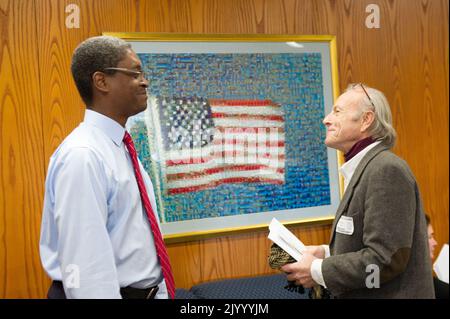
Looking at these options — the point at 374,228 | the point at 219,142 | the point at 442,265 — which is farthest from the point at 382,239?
the point at 442,265

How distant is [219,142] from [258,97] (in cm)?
35

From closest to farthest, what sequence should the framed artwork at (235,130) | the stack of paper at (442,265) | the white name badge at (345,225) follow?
1. the white name badge at (345,225)
2. the framed artwork at (235,130)
3. the stack of paper at (442,265)

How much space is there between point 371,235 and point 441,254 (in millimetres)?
1897

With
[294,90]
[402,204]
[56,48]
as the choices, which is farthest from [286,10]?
[402,204]

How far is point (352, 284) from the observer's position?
1.65m

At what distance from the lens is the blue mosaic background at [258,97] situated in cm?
260

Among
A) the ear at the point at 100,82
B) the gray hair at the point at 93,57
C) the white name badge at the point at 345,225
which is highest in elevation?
the gray hair at the point at 93,57

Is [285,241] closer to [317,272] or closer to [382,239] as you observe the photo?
[317,272]

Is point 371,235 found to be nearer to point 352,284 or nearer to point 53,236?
point 352,284

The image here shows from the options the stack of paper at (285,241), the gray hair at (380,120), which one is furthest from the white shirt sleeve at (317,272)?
the gray hair at (380,120)

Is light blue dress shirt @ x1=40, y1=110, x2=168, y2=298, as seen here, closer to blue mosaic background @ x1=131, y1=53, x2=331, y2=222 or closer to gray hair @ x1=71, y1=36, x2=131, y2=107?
gray hair @ x1=71, y1=36, x2=131, y2=107

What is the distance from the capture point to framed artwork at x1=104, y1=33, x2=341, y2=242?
258cm

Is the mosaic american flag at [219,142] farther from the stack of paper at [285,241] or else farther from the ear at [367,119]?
the ear at [367,119]

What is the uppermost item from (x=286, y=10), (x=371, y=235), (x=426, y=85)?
(x=286, y=10)
